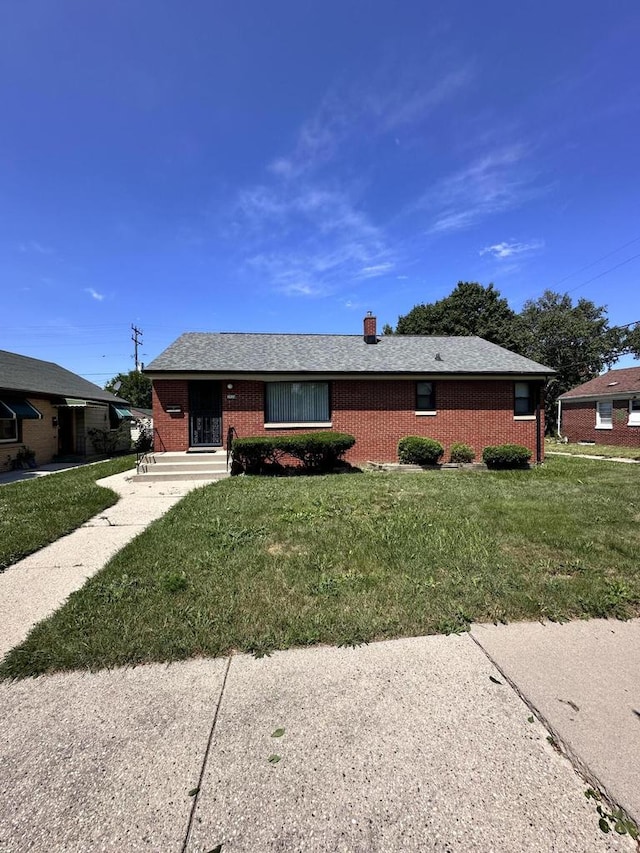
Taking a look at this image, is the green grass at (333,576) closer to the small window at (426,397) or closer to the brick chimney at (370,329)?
the small window at (426,397)

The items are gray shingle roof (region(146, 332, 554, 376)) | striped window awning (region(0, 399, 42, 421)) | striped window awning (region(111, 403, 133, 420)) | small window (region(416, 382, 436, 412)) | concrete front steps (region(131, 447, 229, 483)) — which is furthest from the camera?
striped window awning (region(111, 403, 133, 420))

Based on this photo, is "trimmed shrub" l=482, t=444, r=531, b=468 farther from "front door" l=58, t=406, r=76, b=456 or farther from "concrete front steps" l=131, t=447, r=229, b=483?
"front door" l=58, t=406, r=76, b=456

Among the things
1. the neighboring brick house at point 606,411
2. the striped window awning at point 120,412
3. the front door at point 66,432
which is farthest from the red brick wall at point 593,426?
the front door at point 66,432

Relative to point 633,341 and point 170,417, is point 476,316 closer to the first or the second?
→ point 633,341

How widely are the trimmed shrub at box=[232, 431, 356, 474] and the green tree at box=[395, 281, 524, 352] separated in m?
29.7

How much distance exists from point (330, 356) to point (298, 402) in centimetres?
222

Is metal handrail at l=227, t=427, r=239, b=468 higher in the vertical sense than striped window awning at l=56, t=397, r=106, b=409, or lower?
lower

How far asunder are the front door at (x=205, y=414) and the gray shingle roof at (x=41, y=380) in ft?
23.6

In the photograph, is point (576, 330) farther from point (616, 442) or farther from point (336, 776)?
point (336, 776)

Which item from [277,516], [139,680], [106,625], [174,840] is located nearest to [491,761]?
[174,840]

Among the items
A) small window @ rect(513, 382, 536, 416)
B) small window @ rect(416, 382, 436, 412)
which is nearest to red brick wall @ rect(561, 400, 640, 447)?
small window @ rect(513, 382, 536, 416)

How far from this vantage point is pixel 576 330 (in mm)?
34281

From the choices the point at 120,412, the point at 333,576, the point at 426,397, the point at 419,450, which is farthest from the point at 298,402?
the point at 120,412

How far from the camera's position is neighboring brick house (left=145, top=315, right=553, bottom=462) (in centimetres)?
1247
